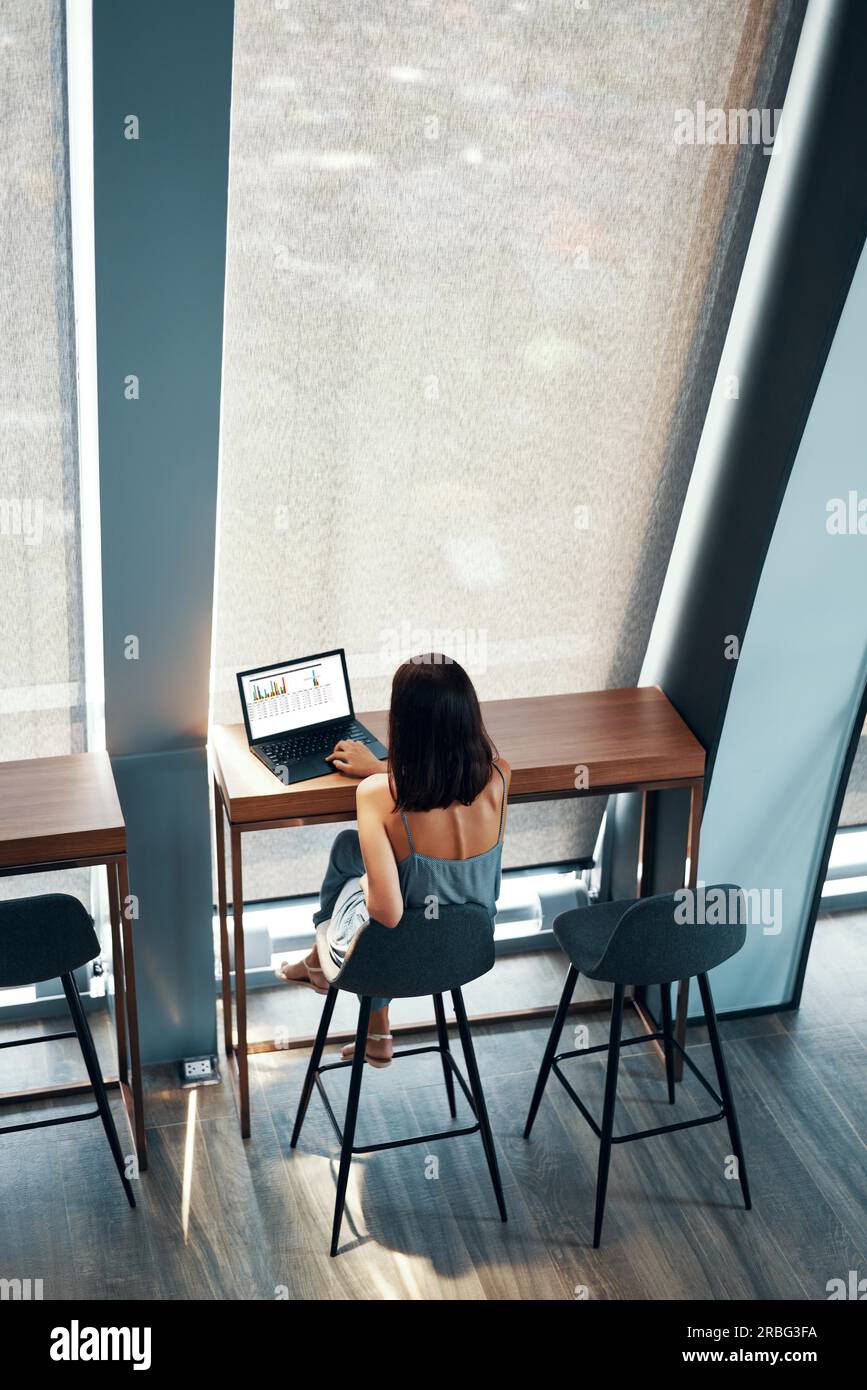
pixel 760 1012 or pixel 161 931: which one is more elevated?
pixel 161 931

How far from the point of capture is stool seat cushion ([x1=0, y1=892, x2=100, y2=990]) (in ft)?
9.77

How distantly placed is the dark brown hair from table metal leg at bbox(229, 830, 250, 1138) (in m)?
0.51

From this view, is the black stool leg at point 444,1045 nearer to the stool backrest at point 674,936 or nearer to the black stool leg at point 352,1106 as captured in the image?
the black stool leg at point 352,1106

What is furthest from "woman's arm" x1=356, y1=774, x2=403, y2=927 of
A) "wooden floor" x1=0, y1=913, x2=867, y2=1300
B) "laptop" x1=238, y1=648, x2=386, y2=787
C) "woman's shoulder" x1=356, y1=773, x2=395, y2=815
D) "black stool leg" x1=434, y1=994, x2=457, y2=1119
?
"wooden floor" x1=0, y1=913, x2=867, y2=1300

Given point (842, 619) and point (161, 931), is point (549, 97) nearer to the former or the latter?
point (842, 619)

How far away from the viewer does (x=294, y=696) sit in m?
3.50

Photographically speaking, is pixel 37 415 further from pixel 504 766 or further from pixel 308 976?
pixel 308 976

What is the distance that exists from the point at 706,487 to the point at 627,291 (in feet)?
2.01

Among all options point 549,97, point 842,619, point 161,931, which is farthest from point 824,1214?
point 549,97

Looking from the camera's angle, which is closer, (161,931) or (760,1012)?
(161,931)

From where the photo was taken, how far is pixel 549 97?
305cm
